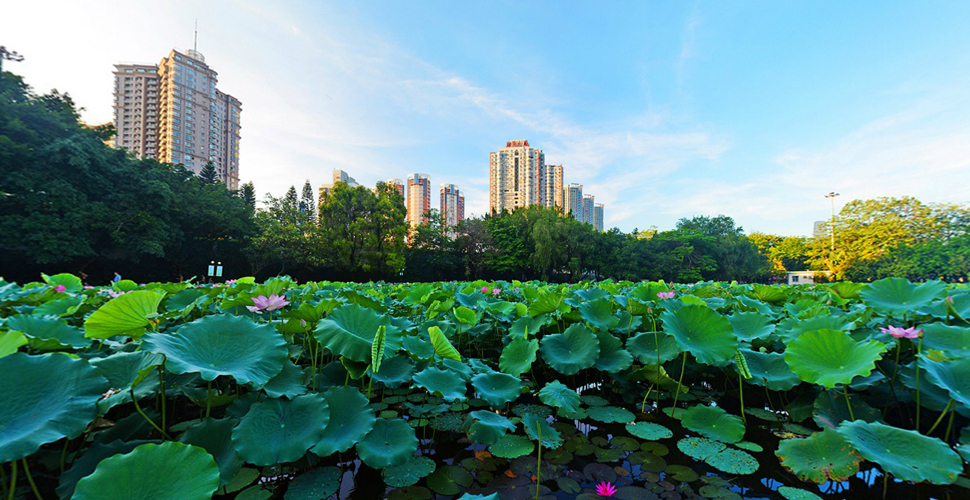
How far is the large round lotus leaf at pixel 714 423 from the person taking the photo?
130 centimetres

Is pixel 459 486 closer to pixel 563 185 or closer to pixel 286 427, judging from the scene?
pixel 286 427

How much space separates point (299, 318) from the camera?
1.35 metres

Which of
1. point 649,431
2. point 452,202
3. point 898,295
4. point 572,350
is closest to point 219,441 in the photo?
point 572,350

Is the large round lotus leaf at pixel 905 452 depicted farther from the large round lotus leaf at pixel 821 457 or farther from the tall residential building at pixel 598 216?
the tall residential building at pixel 598 216

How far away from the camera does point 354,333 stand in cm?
126

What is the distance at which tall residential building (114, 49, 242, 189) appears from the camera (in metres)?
43.9

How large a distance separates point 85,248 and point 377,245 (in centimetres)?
1141

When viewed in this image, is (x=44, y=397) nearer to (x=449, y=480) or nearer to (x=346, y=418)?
(x=346, y=418)

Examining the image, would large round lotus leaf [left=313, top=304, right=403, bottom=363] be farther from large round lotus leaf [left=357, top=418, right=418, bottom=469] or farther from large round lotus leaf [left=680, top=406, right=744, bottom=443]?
large round lotus leaf [left=680, top=406, right=744, bottom=443]

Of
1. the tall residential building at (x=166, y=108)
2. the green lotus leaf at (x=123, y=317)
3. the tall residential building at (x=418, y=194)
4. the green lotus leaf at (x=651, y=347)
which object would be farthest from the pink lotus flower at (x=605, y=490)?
the tall residential building at (x=166, y=108)

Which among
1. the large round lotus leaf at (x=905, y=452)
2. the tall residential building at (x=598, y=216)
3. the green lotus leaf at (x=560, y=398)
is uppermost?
the tall residential building at (x=598, y=216)

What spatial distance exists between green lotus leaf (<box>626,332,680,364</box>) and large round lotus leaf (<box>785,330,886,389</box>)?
45 cm

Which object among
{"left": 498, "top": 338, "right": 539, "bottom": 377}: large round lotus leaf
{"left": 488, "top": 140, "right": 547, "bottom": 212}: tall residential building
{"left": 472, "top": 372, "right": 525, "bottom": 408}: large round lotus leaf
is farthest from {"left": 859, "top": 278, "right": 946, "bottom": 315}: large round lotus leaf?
{"left": 488, "top": 140, "right": 547, "bottom": 212}: tall residential building

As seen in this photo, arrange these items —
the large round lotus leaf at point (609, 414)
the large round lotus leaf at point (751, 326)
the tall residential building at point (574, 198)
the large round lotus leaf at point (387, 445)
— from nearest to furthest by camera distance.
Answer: the large round lotus leaf at point (387, 445) → the large round lotus leaf at point (609, 414) → the large round lotus leaf at point (751, 326) → the tall residential building at point (574, 198)
